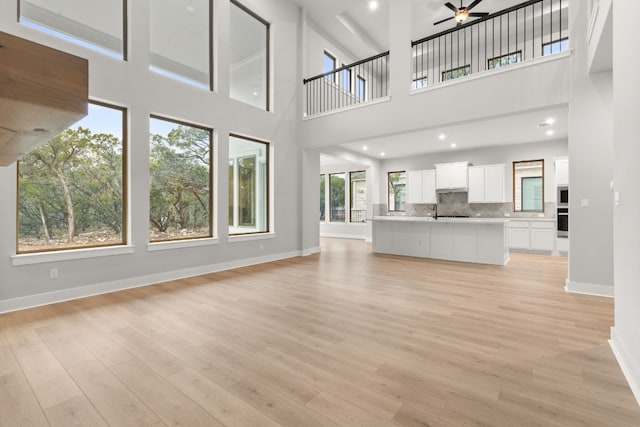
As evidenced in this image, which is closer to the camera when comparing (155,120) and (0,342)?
(0,342)

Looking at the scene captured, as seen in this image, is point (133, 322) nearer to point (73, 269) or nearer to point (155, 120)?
point (73, 269)

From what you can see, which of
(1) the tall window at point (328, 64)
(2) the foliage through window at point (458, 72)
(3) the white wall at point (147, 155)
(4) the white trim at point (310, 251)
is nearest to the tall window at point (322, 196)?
(1) the tall window at point (328, 64)

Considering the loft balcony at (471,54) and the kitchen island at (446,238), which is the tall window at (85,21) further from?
the kitchen island at (446,238)

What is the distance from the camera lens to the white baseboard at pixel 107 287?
3.40m

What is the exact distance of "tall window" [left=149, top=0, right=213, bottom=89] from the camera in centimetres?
472

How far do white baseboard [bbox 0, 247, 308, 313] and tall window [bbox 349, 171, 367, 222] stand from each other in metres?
5.50

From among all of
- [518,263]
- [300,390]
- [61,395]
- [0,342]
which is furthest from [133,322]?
[518,263]

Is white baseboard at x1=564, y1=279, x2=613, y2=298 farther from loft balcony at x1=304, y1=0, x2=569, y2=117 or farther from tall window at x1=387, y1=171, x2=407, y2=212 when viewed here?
tall window at x1=387, y1=171, x2=407, y2=212

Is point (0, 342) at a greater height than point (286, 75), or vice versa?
point (286, 75)

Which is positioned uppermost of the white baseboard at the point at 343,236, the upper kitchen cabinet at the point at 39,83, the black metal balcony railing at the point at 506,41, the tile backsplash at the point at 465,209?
the black metal balcony railing at the point at 506,41

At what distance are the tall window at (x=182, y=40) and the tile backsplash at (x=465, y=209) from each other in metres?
6.65

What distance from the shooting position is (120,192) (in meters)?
4.31

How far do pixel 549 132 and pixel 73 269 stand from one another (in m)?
8.73

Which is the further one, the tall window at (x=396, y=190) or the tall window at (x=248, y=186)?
the tall window at (x=396, y=190)
